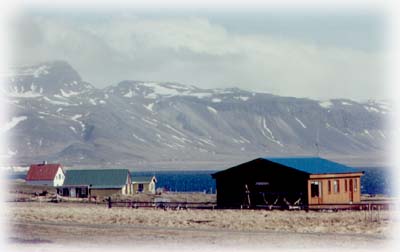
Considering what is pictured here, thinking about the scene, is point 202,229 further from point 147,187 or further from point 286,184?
point 147,187

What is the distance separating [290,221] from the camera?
6059 centimetres

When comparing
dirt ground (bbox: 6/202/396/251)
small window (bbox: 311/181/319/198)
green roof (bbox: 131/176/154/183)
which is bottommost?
dirt ground (bbox: 6/202/396/251)

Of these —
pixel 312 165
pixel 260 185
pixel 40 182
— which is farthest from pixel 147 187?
pixel 312 165

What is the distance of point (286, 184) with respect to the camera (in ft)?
243

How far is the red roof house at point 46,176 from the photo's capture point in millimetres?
142125

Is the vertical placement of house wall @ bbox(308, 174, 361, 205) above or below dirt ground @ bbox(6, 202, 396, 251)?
above

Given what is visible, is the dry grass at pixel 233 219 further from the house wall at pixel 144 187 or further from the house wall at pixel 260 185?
the house wall at pixel 144 187

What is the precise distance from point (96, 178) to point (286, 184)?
177 ft

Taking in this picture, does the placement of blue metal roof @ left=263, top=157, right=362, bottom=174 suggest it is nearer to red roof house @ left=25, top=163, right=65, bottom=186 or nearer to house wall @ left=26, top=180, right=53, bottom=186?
house wall @ left=26, top=180, right=53, bottom=186

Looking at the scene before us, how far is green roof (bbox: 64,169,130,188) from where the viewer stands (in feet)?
402

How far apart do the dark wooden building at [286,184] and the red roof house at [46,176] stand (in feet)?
227

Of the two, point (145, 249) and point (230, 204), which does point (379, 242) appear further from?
point (230, 204)

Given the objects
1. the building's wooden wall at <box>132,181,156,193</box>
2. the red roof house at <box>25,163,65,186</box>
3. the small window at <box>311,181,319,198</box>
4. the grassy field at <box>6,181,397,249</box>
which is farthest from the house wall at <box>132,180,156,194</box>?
the small window at <box>311,181,319,198</box>

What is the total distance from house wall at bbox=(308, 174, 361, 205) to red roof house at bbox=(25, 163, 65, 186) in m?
72.9
